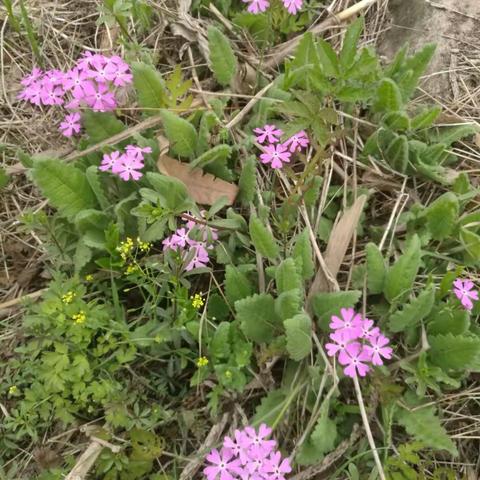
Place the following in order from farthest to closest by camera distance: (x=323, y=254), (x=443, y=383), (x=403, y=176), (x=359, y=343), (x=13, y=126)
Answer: (x=13, y=126) < (x=403, y=176) < (x=323, y=254) < (x=443, y=383) < (x=359, y=343)

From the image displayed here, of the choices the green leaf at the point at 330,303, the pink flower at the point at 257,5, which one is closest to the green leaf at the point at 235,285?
the green leaf at the point at 330,303

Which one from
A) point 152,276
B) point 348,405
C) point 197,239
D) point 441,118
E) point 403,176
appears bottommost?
point 348,405

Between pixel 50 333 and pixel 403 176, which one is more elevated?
pixel 403 176

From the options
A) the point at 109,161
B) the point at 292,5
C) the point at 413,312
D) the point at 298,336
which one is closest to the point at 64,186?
the point at 109,161

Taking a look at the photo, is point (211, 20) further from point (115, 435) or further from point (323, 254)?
Result: point (115, 435)

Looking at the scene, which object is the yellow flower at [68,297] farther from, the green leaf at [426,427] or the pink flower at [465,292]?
the pink flower at [465,292]

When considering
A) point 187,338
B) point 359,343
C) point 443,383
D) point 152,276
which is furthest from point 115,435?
point 443,383

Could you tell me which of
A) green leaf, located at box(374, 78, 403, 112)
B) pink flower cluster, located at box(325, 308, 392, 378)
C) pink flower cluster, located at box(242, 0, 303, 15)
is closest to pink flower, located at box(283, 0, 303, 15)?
pink flower cluster, located at box(242, 0, 303, 15)

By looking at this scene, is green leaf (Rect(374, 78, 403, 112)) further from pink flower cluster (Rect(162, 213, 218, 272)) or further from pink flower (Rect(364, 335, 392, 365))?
pink flower (Rect(364, 335, 392, 365))
